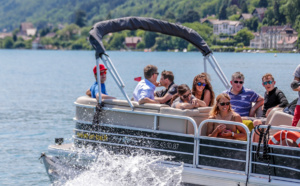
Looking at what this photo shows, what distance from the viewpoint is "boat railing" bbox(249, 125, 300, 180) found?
21.0 feet

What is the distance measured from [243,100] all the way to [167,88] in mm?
1156

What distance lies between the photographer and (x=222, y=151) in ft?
22.6

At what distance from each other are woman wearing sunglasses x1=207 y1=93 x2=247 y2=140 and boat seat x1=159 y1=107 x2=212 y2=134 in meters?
0.18

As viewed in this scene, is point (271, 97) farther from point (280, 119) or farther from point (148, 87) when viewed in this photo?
point (148, 87)

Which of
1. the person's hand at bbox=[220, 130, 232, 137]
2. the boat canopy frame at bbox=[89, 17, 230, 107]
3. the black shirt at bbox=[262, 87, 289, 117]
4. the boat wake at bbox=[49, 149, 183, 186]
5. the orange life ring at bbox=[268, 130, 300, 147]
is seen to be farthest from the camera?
the black shirt at bbox=[262, 87, 289, 117]

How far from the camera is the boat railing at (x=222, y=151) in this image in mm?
6723

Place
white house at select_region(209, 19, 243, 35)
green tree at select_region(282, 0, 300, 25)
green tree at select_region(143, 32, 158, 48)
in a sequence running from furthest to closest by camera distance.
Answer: green tree at select_region(143, 32, 158, 48) → white house at select_region(209, 19, 243, 35) → green tree at select_region(282, 0, 300, 25)

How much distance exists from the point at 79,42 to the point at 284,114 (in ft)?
554

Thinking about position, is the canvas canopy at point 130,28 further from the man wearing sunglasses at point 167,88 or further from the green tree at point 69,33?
the green tree at point 69,33

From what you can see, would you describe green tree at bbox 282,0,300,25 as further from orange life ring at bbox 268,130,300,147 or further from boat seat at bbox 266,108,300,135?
orange life ring at bbox 268,130,300,147

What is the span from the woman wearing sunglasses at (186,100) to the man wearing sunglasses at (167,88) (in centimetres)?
54

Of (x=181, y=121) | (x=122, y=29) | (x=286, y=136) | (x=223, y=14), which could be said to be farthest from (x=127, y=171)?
(x=223, y=14)

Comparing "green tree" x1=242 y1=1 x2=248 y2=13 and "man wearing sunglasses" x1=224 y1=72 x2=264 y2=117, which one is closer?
"man wearing sunglasses" x1=224 y1=72 x2=264 y2=117

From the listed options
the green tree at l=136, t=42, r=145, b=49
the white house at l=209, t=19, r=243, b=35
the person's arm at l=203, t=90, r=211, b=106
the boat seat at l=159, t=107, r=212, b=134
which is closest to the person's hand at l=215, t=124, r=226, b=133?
the boat seat at l=159, t=107, r=212, b=134
